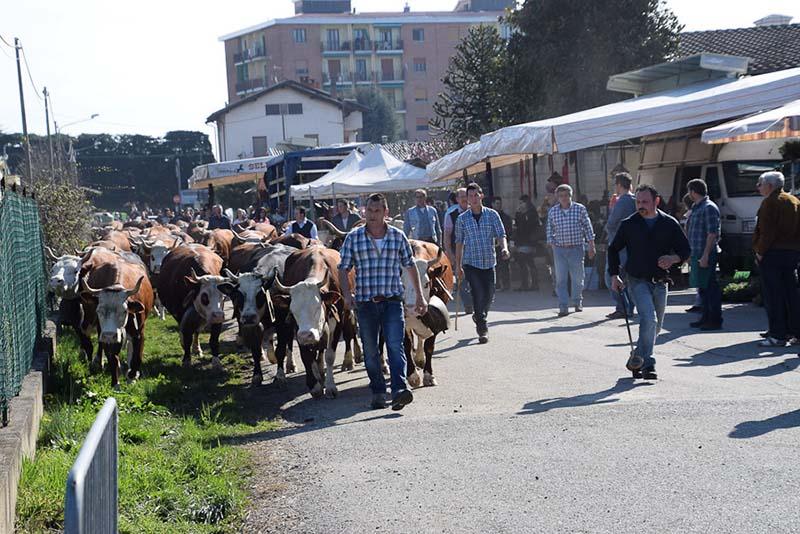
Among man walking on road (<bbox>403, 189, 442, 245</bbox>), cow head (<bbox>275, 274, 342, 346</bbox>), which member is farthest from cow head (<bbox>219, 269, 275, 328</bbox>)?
man walking on road (<bbox>403, 189, 442, 245</bbox>)

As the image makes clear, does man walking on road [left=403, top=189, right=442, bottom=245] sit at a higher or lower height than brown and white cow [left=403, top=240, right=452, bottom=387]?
higher

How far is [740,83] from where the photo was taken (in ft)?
65.5

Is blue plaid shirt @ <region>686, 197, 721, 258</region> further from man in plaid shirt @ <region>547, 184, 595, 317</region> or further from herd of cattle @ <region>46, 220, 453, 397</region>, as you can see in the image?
herd of cattle @ <region>46, 220, 453, 397</region>

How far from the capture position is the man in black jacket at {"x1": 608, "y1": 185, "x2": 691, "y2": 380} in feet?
33.7

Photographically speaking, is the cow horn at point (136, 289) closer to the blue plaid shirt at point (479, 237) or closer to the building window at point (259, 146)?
the blue plaid shirt at point (479, 237)

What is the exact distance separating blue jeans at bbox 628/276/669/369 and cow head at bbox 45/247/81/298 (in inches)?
303

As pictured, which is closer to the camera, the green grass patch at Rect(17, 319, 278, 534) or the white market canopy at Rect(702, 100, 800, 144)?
the green grass patch at Rect(17, 319, 278, 534)

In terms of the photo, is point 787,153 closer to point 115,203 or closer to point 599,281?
point 599,281

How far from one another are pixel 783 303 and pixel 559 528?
6883 mm

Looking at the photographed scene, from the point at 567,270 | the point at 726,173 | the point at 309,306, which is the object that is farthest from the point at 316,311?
the point at 726,173

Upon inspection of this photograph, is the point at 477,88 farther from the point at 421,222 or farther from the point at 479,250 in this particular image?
the point at 479,250

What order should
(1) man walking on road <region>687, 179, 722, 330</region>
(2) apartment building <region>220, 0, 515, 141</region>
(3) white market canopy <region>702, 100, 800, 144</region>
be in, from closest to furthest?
(1) man walking on road <region>687, 179, 722, 330</region>, (3) white market canopy <region>702, 100, 800, 144</region>, (2) apartment building <region>220, 0, 515, 141</region>

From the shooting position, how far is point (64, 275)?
15.4 m

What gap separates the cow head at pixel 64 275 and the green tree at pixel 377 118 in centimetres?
7451
